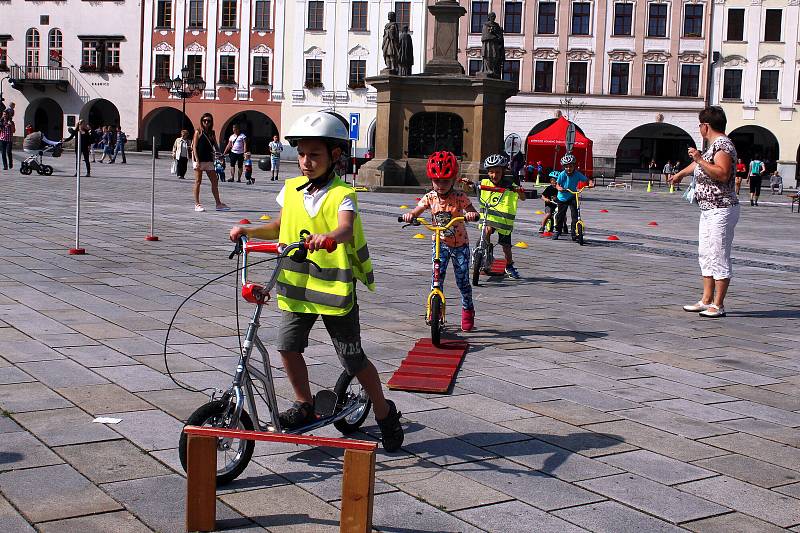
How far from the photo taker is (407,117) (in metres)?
30.0

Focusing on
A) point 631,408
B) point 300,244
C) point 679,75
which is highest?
point 679,75

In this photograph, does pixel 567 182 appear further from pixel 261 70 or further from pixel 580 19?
pixel 261 70

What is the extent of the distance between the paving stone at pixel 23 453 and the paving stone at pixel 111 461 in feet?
0.23

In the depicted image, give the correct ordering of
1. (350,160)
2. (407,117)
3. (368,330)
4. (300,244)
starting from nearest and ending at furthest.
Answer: (300,244) → (368,330) → (407,117) → (350,160)

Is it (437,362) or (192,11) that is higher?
(192,11)

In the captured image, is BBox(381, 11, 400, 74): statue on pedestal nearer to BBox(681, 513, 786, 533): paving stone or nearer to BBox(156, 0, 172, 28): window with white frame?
BBox(681, 513, 786, 533): paving stone

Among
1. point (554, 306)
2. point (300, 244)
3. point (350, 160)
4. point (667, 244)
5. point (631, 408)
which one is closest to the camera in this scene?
point (300, 244)

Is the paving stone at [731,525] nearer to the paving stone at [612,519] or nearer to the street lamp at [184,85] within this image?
the paving stone at [612,519]

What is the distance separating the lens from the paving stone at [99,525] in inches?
166

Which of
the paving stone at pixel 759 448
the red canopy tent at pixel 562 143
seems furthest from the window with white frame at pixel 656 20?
the paving stone at pixel 759 448

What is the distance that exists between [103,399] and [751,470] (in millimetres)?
3296

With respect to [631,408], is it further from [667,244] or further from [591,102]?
[591,102]

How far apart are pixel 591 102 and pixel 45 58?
29.1m

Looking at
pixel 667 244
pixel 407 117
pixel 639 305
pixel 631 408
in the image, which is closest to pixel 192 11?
pixel 407 117
